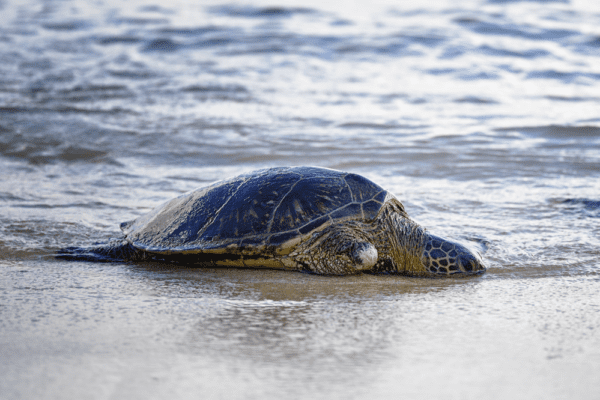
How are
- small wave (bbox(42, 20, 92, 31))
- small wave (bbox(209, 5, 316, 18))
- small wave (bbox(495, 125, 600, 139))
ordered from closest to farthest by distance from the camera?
small wave (bbox(495, 125, 600, 139))
small wave (bbox(42, 20, 92, 31))
small wave (bbox(209, 5, 316, 18))

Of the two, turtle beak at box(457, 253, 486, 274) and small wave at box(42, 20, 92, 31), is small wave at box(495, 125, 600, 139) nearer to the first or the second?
turtle beak at box(457, 253, 486, 274)

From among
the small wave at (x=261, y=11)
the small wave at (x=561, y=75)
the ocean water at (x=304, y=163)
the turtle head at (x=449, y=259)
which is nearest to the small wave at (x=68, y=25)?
the ocean water at (x=304, y=163)

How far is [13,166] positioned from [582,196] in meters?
5.50

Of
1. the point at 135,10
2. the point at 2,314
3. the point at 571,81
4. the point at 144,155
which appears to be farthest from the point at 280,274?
the point at 135,10

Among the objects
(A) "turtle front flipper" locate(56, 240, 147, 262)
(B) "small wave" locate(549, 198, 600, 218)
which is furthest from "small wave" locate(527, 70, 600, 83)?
(A) "turtle front flipper" locate(56, 240, 147, 262)

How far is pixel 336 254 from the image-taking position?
3420 millimetres

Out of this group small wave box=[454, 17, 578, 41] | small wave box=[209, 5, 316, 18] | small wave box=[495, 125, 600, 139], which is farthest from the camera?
small wave box=[209, 5, 316, 18]

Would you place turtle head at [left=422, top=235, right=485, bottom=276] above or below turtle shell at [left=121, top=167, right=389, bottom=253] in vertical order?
below

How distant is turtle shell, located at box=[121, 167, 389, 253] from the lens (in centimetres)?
345

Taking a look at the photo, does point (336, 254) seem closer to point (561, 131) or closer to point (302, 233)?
point (302, 233)

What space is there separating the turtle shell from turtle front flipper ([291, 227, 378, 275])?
9 cm

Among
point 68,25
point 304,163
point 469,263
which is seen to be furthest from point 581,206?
point 68,25

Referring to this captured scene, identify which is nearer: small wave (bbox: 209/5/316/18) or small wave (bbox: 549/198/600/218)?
small wave (bbox: 549/198/600/218)

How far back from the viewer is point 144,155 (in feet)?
22.6
